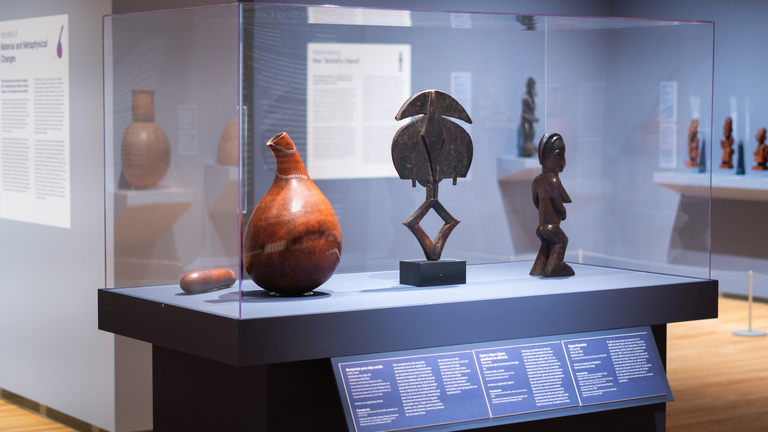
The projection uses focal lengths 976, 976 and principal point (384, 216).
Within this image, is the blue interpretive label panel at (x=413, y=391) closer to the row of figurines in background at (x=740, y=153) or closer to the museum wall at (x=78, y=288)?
the museum wall at (x=78, y=288)

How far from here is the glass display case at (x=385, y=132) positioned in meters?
2.86

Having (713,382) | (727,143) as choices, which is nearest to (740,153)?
(727,143)

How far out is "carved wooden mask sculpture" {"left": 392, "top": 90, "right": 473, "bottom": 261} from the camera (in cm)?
321

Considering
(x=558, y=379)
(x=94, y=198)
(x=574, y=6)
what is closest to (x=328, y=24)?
(x=558, y=379)

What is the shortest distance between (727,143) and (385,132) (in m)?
4.80

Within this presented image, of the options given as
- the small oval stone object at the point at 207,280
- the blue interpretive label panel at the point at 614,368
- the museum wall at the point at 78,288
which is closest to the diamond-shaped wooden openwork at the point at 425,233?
the blue interpretive label panel at the point at 614,368

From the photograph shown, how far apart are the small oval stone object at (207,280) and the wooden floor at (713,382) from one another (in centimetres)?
195

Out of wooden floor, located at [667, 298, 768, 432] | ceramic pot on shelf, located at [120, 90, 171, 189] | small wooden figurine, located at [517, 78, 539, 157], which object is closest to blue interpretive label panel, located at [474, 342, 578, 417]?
small wooden figurine, located at [517, 78, 539, 157]

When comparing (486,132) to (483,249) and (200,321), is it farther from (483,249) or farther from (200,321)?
(200,321)

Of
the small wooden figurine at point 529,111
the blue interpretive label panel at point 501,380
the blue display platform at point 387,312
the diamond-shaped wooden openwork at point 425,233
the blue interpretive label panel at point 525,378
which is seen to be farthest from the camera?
the small wooden figurine at point 529,111

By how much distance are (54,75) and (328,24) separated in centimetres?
193

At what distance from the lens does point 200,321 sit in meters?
2.76

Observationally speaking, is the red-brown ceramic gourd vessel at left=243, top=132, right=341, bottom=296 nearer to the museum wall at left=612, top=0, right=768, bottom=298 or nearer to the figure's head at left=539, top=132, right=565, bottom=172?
the figure's head at left=539, top=132, right=565, bottom=172

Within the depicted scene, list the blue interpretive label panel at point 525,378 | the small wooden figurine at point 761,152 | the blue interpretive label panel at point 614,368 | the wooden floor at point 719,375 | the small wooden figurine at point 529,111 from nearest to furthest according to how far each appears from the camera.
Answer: the blue interpretive label panel at point 525,378 < the blue interpretive label panel at point 614,368 < the small wooden figurine at point 529,111 < the wooden floor at point 719,375 < the small wooden figurine at point 761,152
